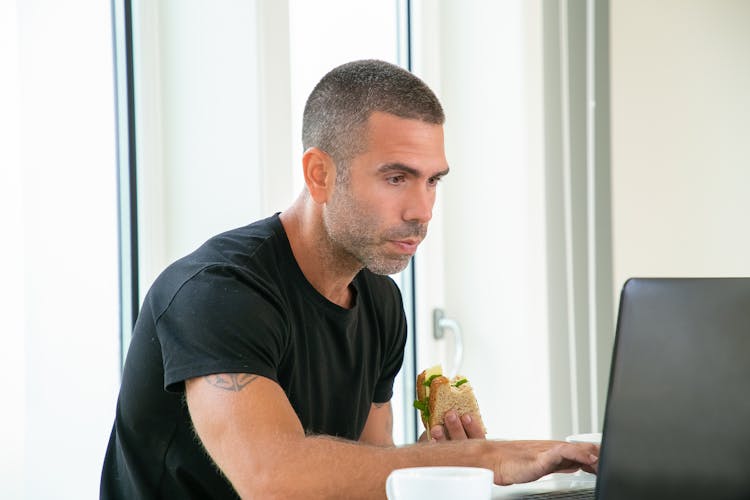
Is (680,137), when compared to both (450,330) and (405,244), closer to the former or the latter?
(450,330)

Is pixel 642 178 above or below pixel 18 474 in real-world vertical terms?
above

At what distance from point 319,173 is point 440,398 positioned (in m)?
0.43

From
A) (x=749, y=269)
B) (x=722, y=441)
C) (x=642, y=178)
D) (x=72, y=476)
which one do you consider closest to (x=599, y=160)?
(x=642, y=178)

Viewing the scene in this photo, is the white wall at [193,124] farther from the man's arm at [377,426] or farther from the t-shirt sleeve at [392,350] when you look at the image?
the man's arm at [377,426]

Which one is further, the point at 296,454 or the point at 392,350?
the point at 392,350

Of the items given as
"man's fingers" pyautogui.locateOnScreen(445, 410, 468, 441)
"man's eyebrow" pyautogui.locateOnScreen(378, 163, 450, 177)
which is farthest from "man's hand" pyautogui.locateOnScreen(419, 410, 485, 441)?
"man's eyebrow" pyautogui.locateOnScreen(378, 163, 450, 177)

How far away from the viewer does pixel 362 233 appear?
64.5 inches

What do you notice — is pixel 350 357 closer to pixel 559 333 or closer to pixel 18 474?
pixel 18 474

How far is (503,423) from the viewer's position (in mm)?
2883

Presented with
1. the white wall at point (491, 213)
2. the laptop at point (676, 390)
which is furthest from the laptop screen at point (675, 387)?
the white wall at point (491, 213)

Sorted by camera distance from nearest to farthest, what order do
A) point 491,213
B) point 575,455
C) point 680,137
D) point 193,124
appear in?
point 575,455 < point 193,124 < point 491,213 < point 680,137

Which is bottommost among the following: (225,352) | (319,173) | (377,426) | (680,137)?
(377,426)

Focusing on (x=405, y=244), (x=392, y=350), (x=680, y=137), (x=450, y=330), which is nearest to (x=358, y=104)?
(x=405, y=244)

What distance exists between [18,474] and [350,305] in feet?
2.16
